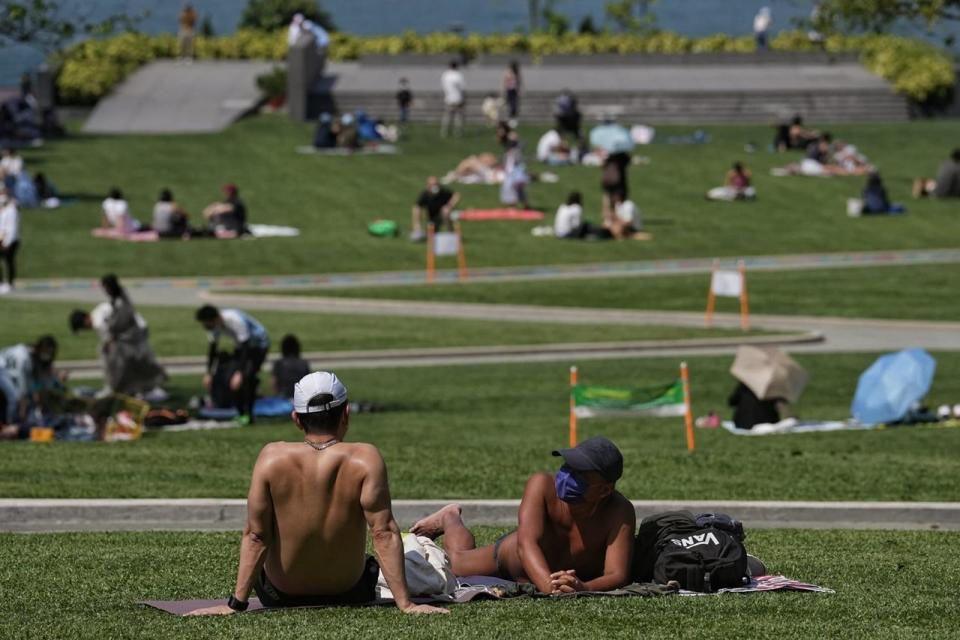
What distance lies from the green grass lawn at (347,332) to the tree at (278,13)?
42296 mm

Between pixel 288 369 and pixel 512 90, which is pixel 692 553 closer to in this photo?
pixel 288 369

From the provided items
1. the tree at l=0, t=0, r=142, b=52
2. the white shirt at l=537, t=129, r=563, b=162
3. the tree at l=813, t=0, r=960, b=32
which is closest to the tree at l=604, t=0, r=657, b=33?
the white shirt at l=537, t=129, r=563, b=162

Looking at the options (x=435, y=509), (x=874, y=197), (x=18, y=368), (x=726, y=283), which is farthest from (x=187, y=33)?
(x=435, y=509)

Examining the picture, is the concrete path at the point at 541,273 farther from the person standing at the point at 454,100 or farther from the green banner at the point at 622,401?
the green banner at the point at 622,401

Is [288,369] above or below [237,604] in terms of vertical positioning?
below

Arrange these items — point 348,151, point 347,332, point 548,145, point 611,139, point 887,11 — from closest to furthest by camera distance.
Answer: point 887,11
point 347,332
point 548,145
point 611,139
point 348,151

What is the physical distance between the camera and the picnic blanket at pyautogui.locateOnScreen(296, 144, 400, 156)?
4928 cm

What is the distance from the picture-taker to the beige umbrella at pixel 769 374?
1783 centimetres

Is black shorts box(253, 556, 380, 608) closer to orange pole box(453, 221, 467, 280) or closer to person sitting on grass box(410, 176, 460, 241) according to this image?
orange pole box(453, 221, 467, 280)

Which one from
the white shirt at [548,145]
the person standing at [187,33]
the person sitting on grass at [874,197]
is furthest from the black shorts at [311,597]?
the person standing at [187,33]

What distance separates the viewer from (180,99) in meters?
57.5

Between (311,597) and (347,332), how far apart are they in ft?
59.0

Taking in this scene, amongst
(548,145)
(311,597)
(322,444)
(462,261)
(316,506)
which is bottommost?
(462,261)

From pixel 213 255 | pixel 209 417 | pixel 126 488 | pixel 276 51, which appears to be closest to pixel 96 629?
pixel 126 488
